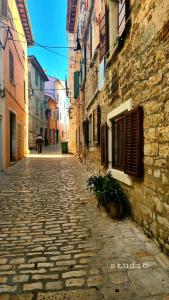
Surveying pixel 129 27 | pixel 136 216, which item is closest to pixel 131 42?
pixel 129 27

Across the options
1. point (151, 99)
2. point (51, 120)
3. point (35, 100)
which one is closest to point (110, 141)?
point (151, 99)

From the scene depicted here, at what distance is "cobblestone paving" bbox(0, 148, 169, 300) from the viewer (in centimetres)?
269

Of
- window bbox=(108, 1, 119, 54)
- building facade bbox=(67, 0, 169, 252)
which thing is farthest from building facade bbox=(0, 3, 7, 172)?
building facade bbox=(67, 0, 169, 252)

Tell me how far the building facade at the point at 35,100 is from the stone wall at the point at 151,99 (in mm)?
22896

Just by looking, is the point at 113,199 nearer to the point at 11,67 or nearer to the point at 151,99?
the point at 151,99

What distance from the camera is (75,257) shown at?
342 centimetres

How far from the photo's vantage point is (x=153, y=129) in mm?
3715

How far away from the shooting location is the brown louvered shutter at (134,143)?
415 cm

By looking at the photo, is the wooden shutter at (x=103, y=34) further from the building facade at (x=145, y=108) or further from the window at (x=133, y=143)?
the window at (x=133, y=143)

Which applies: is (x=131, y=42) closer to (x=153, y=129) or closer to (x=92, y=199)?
(x=153, y=129)

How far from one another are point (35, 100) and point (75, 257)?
27.6 meters

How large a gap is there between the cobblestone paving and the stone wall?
14.1 inches

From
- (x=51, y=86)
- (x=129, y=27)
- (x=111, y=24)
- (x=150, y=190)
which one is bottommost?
→ (x=150, y=190)

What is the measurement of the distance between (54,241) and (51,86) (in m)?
42.0
